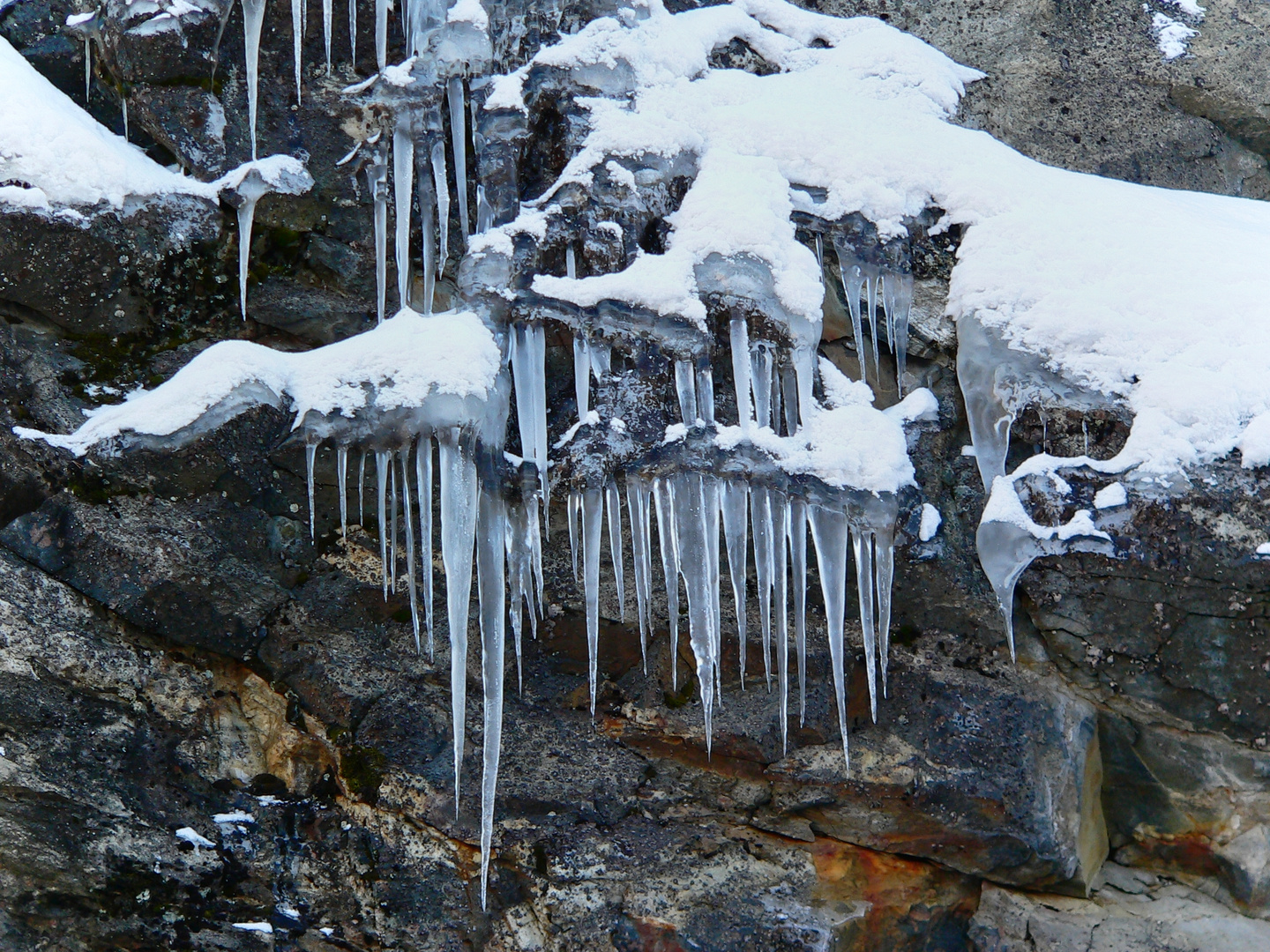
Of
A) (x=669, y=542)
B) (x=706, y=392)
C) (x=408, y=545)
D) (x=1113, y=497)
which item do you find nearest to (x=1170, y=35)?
(x=1113, y=497)

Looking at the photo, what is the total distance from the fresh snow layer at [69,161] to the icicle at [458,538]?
1.23 metres

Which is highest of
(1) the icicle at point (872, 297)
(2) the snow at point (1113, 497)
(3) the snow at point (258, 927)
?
(1) the icicle at point (872, 297)

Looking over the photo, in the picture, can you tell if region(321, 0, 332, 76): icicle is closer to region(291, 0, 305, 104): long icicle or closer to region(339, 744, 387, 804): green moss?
region(291, 0, 305, 104): long icicle

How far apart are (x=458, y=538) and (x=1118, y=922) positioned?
2.65m

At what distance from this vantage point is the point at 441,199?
3619mm

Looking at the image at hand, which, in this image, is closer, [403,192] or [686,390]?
[686,390]

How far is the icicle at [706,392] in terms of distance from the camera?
326 centimetres

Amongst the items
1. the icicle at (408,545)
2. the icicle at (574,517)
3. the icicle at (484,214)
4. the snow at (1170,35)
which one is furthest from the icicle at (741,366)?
the snow at (1170,35)

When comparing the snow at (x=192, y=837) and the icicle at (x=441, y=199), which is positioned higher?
the icicle at (x=441, y=199)

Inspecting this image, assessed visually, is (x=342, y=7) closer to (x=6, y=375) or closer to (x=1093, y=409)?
(x=6, y=375)

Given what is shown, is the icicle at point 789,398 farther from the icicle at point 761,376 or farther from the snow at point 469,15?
the snow at point 469,15

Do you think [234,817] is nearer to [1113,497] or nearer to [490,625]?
[490,625]

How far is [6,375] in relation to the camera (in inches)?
131

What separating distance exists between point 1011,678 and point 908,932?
95 centimetres
